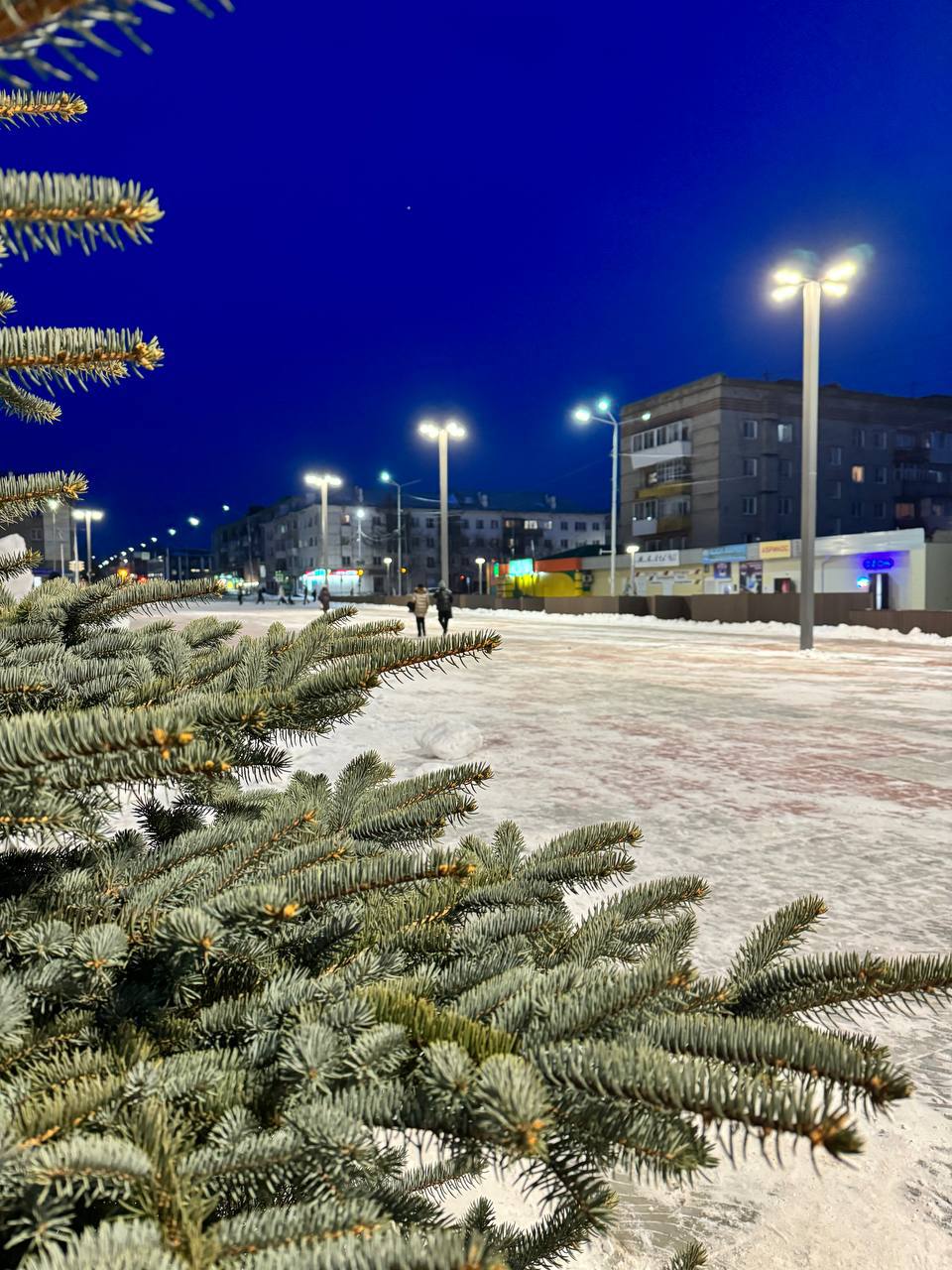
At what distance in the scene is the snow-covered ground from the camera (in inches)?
78.9

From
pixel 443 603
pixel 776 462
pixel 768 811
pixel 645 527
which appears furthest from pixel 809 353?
pixel 645 527

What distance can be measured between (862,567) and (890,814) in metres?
34.8

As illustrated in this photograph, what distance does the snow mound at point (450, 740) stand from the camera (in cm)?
733

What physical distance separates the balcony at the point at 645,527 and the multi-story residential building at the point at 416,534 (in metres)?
42.7

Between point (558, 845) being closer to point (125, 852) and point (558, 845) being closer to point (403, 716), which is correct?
point (125, 852)

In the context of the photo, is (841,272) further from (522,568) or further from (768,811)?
(522,568)

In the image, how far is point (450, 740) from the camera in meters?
7.39

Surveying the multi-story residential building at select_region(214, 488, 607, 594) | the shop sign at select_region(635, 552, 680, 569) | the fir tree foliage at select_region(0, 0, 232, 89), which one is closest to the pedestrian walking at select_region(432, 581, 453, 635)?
the fir tree foliage at select_region(0, 0, 232, 89)

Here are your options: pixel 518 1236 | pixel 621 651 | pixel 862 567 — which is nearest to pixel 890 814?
pixel 518 1236

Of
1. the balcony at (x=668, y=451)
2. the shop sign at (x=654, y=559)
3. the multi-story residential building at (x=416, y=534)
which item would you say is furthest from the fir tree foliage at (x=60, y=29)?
the multi-story residential building at (x=416, y=534)

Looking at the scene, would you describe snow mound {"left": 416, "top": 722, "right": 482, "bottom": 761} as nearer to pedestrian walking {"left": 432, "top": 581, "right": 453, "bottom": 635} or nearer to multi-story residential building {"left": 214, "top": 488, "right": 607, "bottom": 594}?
pedestrian walking {"left": 432, "top": 581, "right": 453, "bottom": 635}

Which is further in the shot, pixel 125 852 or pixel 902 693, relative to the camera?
pixel 902 693

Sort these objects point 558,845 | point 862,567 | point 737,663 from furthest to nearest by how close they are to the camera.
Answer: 1. point 862,567
2. point 737,663
3. point 558,845

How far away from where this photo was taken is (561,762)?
721 cm
